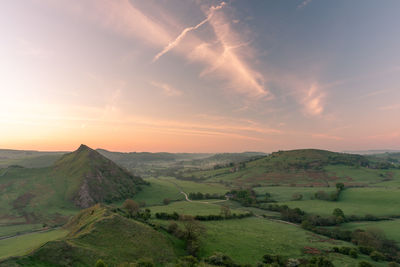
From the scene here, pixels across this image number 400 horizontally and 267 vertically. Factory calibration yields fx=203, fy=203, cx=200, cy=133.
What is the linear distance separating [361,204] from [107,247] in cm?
16361

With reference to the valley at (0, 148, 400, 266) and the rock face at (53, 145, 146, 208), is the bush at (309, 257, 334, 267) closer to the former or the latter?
the valley at (0, 148, 400, 266)

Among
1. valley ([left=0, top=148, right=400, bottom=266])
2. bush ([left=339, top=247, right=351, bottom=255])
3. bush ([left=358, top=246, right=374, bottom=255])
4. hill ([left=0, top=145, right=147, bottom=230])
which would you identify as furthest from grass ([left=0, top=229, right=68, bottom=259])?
bush ([left=358, top=246, right=374, bottom=255])

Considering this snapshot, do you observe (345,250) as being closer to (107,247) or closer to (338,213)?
(338,213)

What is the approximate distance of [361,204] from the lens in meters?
143

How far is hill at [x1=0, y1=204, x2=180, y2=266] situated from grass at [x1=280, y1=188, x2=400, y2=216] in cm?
10929

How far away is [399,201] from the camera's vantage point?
132 meters

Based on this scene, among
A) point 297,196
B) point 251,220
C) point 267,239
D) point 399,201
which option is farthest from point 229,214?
point 399,201

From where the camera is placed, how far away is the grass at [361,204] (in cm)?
12812

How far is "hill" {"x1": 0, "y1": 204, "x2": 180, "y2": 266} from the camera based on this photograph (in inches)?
2000

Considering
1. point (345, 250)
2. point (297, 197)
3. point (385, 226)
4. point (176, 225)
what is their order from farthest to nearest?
point (297, 197) < point (385, 226) < point (176, 225) < point (345, 250)

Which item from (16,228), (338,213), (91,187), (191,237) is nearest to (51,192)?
(91,187)

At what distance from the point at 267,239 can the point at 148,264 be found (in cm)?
5963

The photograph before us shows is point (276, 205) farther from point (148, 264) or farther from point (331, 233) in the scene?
point (148, 264)

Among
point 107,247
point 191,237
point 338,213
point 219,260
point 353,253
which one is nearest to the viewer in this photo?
point 107,247
